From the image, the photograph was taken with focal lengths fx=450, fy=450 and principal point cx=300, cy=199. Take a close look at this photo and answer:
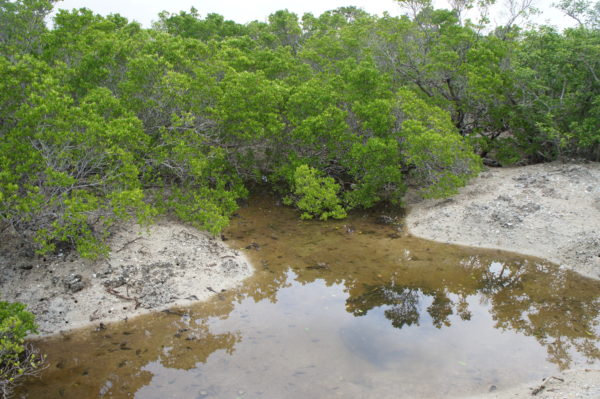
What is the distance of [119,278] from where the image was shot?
1235 centimetres

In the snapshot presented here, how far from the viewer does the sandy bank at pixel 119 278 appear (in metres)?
11.2

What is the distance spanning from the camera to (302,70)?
21672 mm

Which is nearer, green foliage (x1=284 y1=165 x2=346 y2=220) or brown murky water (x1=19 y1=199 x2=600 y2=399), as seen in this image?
brown murky water (x1=19 y1=199 x2=600 y2=399)

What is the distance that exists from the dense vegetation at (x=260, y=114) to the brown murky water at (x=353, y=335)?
3.30 m

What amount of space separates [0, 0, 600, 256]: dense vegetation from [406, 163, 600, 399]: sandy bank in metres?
1.08

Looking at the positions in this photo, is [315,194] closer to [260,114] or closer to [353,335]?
[260,114]

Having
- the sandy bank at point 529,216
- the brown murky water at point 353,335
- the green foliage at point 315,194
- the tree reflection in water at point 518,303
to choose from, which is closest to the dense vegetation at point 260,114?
the green foliage at point 315,194

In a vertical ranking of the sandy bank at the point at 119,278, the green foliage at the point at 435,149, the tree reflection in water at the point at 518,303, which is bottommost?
the tree reflection in water at the point at 518,303

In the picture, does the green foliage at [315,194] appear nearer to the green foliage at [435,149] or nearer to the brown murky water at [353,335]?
the brown murky water at [353,335]

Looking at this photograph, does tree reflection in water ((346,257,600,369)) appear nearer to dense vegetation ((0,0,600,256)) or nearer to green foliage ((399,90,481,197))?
green foliage ((399,90,481,197))

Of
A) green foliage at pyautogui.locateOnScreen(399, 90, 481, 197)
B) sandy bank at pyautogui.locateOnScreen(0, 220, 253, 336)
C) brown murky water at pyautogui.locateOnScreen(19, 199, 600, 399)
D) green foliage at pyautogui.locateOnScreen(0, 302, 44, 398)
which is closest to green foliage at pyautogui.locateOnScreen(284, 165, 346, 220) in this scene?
brown murky water at pyautogui.locateOnScreen(19, 199, 600, 399)

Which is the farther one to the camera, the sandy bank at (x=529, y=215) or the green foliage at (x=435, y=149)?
the green foliage at (x=435, y=149)

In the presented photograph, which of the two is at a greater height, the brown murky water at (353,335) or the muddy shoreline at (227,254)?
the muddy shoreline at (227,254)

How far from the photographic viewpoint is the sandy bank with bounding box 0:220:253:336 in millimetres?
11250
